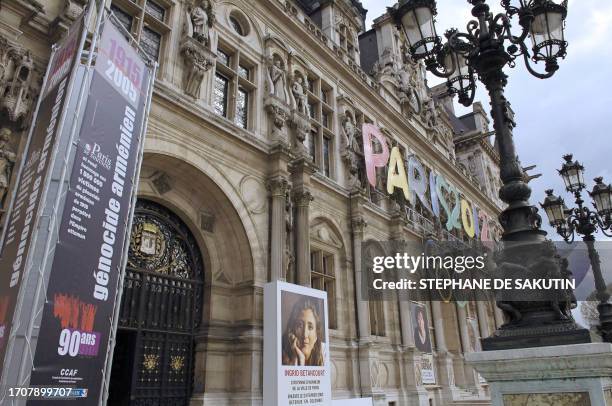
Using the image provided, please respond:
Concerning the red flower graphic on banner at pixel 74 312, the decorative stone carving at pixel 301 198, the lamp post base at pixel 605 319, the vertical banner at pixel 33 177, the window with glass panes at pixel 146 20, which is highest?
the window with glass panes at pixel 146 20

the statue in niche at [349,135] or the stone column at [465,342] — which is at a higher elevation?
the statue in niche at [349,135]

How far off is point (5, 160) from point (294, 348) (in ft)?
18.7

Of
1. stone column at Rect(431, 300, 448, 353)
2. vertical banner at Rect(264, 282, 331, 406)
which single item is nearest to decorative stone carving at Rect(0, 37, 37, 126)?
vertical banner at Rect(264, 282, 331, 406)

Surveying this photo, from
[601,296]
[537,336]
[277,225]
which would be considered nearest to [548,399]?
[537,336]

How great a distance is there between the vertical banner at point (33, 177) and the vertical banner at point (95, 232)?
310mm

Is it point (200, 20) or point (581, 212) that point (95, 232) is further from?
point (581, 212)

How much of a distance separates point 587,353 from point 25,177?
21.5 ft

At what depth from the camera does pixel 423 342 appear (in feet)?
53.0

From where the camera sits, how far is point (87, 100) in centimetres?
584

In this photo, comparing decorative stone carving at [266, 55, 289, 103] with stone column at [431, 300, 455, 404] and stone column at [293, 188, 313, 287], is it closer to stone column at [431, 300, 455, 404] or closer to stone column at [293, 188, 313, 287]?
stone column at [293, 188, 313, 287]

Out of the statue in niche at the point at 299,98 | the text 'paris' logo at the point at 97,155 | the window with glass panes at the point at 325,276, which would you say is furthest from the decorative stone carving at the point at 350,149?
the text 'paris' logo at the point at 97,155

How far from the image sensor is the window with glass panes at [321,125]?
14.3m

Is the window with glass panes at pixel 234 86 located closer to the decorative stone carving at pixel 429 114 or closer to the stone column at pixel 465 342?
the decorative stone carving at pixel 429 114

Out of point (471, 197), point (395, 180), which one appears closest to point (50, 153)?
point (395, 180)
